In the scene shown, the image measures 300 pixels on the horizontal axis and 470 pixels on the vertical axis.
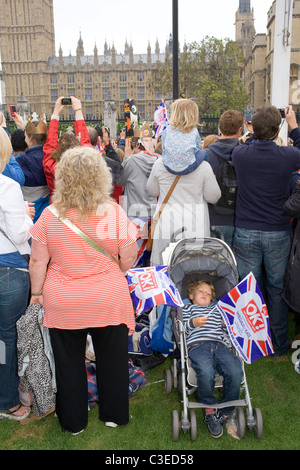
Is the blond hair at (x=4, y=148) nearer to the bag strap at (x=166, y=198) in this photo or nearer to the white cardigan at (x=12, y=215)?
the white cardigan at (x=12, y=215)

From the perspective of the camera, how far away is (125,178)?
4.64m

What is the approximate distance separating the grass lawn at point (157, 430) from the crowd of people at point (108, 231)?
4.1 inches

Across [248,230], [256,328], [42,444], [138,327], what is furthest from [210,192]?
[42,444]

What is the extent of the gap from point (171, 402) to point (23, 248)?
→ 168 centimetres

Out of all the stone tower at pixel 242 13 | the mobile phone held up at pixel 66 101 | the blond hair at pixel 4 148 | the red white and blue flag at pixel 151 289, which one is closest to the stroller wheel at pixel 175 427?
the red white and blue flag at pixel 151 289

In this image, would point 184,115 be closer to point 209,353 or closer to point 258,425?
point 209,353

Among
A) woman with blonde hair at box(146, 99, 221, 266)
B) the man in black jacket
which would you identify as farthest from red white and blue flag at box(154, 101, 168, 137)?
woman with blonde hair at box(146, 99, 221, 266)

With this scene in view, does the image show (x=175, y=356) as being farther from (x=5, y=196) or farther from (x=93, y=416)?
(x=5, y=196)

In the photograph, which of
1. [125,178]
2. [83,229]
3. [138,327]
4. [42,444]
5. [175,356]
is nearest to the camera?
[83,229]

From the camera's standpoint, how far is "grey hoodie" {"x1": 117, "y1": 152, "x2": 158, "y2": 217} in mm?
4590

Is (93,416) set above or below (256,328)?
below

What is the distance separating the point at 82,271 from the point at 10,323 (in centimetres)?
79

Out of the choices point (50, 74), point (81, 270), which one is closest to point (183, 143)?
point (81, 270)

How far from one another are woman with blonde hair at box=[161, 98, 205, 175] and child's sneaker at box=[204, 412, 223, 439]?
186 cm
